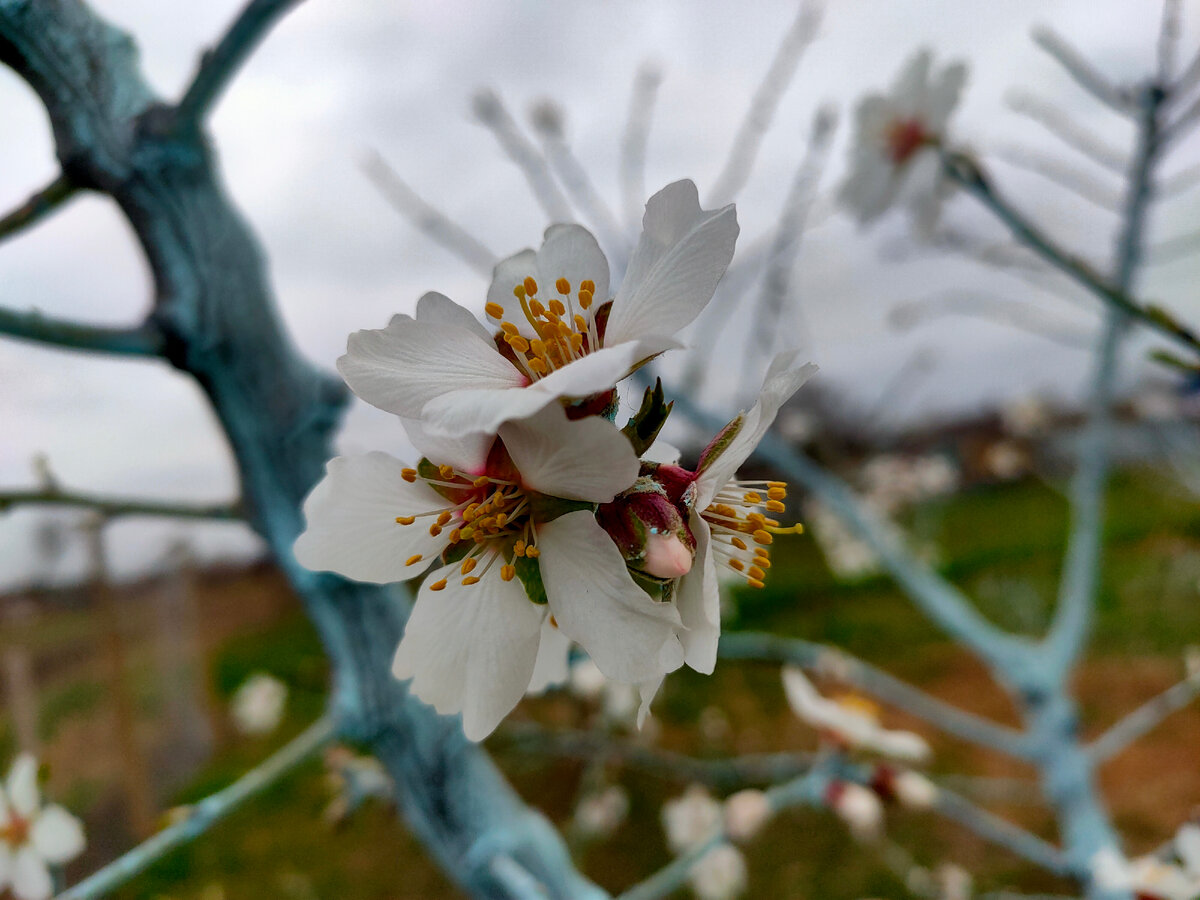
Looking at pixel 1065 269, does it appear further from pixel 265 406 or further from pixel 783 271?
pixel 783 271

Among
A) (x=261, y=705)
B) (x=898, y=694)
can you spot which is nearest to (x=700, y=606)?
(x=898, y=694)

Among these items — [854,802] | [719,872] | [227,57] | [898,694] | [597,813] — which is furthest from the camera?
[597,813]

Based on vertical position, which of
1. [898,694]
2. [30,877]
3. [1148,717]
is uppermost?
[30,877]

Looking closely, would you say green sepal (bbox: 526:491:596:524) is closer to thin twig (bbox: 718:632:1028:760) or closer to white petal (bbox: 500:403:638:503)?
white petal (bbox: 500:403:638:503)

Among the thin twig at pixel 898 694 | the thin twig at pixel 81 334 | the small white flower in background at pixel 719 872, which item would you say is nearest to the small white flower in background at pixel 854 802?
the thin twig at pixel 898 694

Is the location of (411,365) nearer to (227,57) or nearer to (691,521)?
(691,521)

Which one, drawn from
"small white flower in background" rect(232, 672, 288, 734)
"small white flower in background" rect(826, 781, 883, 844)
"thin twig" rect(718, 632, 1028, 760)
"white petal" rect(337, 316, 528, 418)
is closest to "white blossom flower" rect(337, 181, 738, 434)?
"white petal" rect(337, 316, 528, 418)

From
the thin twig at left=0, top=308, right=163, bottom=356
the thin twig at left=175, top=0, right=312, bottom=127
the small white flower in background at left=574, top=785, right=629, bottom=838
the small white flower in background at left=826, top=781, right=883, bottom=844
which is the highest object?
the thin twig at left=175, top=0, right=312, bottom=127
